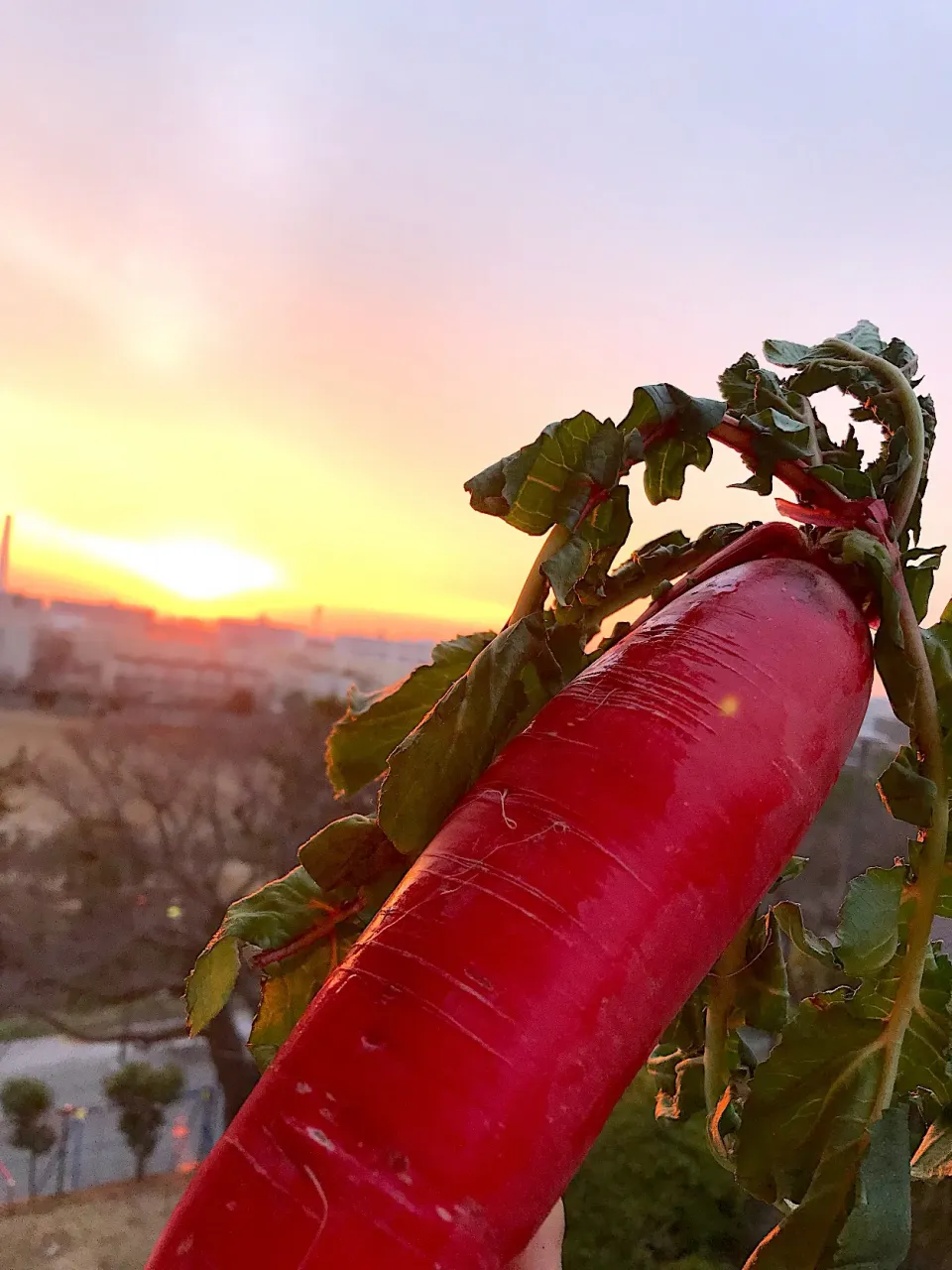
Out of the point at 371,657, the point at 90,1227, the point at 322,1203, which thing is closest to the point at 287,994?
the point at 322,1203

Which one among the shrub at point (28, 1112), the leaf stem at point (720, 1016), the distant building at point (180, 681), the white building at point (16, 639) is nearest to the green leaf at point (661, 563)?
the leaf stem at point (720, 1016)

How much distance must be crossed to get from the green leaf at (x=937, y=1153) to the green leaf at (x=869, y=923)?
5.4 inches

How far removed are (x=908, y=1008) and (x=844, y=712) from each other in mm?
137

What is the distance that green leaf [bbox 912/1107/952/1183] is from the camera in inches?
16.9

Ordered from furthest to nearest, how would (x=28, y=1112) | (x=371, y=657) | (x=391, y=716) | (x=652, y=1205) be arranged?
(x=371, y=657), (x=28, y=1112), (x=652, y=1205), (x=391, y=716)

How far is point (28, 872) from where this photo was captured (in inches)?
202

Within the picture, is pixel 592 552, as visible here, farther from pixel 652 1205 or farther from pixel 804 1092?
pixel 652 1205

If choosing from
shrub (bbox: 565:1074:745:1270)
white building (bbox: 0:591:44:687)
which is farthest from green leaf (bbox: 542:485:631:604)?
white building (bbox: 0:591:44:687)

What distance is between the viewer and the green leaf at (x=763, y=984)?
1.57ft

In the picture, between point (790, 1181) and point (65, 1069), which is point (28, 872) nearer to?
point (65, 1069)

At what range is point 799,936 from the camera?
1.42ft

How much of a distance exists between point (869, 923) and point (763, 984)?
0.46 feet

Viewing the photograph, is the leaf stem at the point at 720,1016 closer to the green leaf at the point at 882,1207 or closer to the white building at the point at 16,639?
the green leaf at the point at 882,1207

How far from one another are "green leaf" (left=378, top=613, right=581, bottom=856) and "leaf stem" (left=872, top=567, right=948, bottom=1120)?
169 mm
